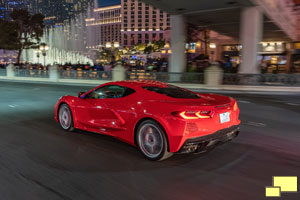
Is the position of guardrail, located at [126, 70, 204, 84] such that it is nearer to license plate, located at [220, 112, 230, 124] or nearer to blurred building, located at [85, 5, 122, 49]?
license plate, located at [220, 112, 230, 124]

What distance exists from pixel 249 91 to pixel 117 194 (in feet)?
52.7

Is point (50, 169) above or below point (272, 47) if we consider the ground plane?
below

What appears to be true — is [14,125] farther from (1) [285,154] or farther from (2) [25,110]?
(1) [285,154]

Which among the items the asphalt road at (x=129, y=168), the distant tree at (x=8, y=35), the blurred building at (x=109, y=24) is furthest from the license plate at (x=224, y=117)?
the blurred building at (x=109, y=24)

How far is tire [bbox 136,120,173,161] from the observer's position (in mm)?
4504

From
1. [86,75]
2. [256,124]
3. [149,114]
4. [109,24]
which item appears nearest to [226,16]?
[86,75]

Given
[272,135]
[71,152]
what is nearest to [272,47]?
[272,135]

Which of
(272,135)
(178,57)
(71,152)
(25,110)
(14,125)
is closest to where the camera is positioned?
(71,152)

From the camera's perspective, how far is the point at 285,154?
16.4 feet

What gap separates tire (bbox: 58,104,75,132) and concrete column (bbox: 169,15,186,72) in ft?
54.8

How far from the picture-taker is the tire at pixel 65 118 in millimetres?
6435

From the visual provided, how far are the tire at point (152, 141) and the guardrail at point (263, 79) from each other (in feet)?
50.6

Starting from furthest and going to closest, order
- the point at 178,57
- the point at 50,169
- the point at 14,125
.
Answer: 1. the point at 178,57
2. the point at 14,125
3. the point at 50,169

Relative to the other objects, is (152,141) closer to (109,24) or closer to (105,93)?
(105,93)
